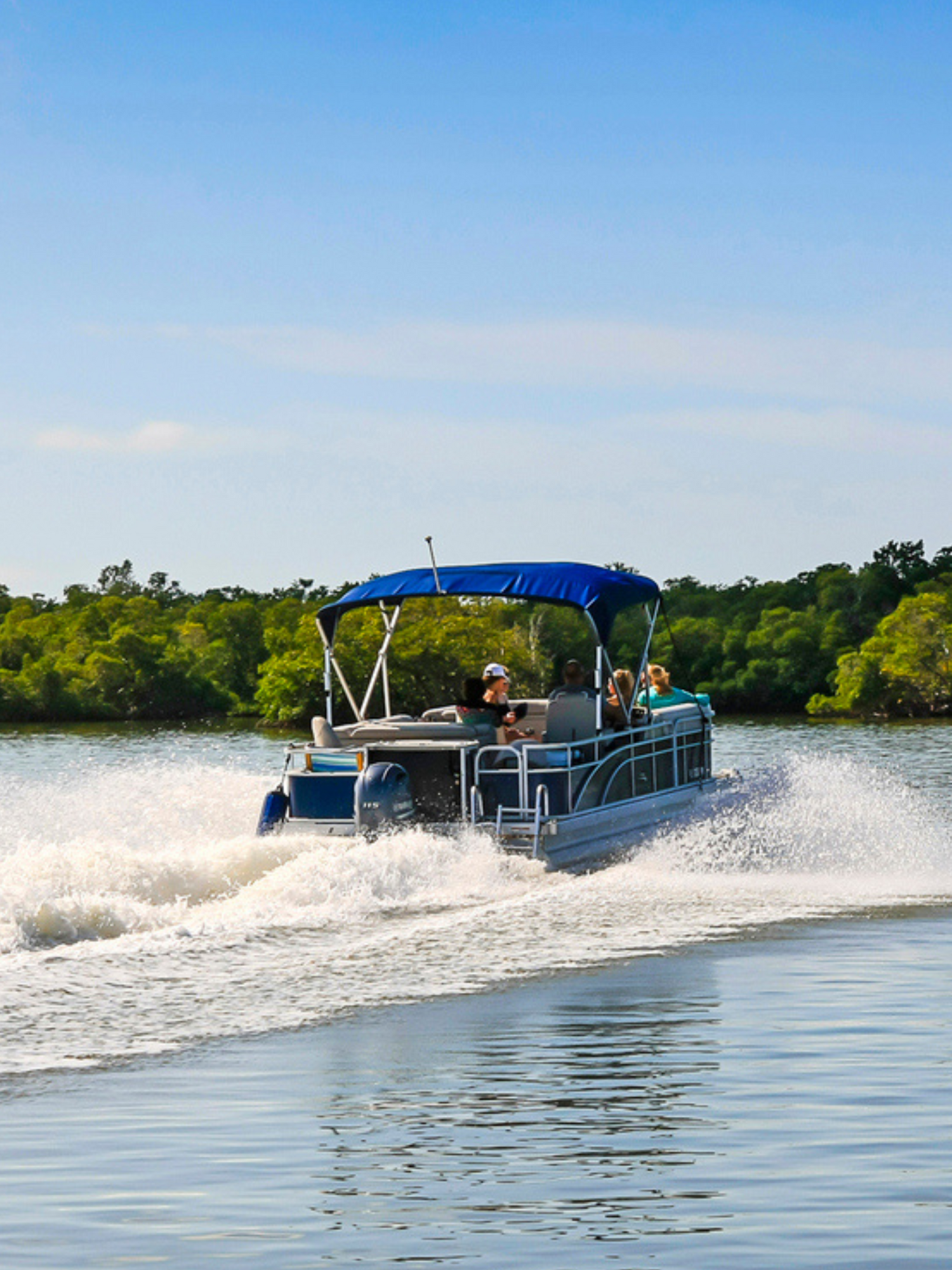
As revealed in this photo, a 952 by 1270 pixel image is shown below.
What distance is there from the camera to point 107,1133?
6.57m

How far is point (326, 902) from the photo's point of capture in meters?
12.3

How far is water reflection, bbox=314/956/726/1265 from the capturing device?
222 inches

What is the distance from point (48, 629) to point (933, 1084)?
129911mm

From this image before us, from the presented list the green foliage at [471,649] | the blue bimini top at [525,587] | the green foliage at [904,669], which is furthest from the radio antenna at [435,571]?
the green foliage at [904,669]

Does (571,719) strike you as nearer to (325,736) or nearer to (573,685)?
(573,685)

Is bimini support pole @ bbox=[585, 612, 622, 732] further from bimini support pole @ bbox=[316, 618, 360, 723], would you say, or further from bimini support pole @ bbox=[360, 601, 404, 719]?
bimini support pole @ bbox=[360, 601, 404, 719]

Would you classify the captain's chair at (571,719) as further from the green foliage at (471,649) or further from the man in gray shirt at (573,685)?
the green foliage at (471,649)

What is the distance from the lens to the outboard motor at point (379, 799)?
1352cm

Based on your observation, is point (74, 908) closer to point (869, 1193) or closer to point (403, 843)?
point (403, 843)

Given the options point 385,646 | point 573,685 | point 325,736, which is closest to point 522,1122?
point 325,736

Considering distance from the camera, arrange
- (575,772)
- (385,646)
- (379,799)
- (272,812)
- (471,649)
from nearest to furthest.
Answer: (379,799)
(272,812)
(575,772)
(385,646)
(471,649)

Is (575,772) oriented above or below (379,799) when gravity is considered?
above

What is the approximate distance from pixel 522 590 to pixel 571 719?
1278 millimetres

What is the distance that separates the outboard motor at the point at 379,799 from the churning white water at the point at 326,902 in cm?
18
